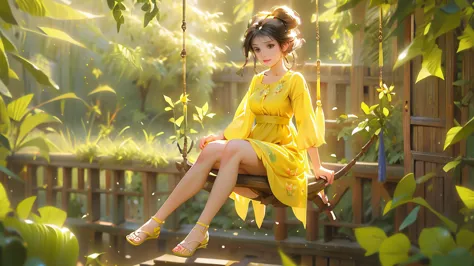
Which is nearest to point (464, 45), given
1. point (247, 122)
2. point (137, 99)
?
point (247, 122)

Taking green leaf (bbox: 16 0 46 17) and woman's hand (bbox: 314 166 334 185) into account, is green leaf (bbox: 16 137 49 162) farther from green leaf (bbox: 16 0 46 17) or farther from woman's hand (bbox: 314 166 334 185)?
green leaf (bbox: 16 0 46 17)

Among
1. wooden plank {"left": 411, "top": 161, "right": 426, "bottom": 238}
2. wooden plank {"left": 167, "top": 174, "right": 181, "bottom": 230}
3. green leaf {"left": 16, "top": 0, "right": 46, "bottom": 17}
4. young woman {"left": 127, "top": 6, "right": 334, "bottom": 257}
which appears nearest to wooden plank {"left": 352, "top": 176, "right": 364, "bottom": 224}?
wooden plank {"left": 411, "top": 161, "right": 426, "bottom": 238}

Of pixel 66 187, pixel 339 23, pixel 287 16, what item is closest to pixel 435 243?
pixel 287 16

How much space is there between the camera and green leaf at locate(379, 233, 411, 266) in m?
2.17

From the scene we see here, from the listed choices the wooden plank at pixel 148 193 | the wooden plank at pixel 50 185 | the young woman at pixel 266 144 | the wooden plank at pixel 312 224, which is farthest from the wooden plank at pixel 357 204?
the wooden plank at pixel 50 185

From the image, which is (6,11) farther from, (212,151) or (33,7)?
(212,151)

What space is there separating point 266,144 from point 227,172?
0.23m

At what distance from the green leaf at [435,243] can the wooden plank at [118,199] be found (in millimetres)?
4013

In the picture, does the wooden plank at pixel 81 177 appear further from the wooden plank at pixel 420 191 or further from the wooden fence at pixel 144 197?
the wooden plank at pixel 420 191

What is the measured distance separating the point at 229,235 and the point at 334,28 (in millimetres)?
1829

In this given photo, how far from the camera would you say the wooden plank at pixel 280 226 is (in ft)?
17.0

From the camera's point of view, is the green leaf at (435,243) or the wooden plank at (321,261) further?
the wooden plank at (321,261)

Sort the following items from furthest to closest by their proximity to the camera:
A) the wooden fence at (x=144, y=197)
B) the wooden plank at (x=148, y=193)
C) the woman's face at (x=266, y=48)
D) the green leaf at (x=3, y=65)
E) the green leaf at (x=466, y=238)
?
the wooden plank at (x=148, y=193) → the wooden fence at (x=144, y=197) → the woman's face at (x=266, y=48) → the green leaf at (x=466, y=238) → the green leaf at (x=3, y=65)

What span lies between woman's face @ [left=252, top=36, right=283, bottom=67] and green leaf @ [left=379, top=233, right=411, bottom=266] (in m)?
1.10
